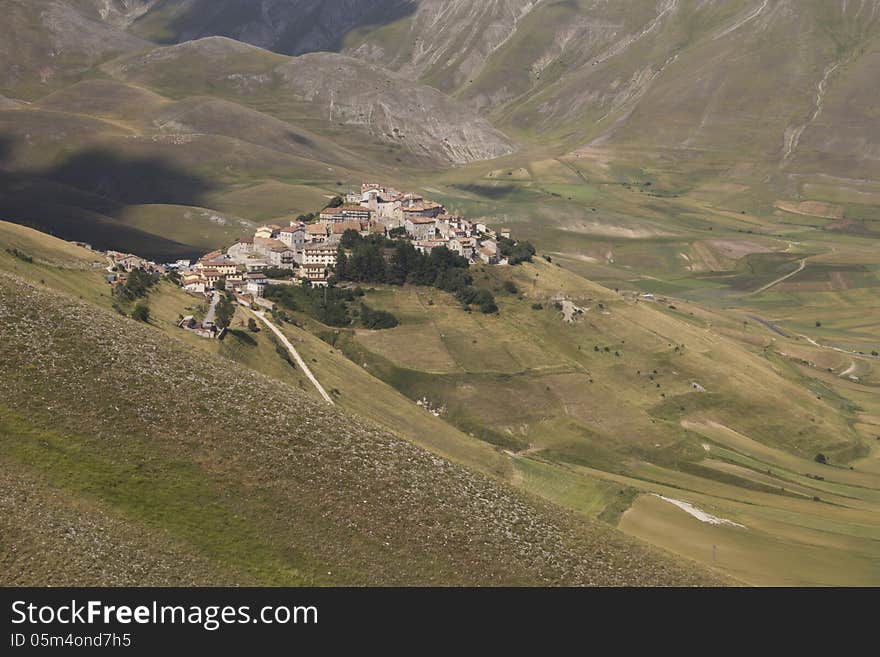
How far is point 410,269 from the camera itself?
17650 cm

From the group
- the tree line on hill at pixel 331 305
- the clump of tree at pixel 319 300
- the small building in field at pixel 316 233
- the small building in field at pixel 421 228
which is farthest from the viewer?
the small building in field at pixel 421 228

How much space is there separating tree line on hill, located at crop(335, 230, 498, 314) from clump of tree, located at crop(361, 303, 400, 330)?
46.0 ft

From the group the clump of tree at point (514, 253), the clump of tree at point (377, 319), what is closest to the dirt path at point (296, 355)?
the clump of tree at point (377, 319)

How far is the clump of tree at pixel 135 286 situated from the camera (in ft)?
368

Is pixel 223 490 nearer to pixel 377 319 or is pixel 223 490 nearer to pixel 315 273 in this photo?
pixel 377 319

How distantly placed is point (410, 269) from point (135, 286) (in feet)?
224

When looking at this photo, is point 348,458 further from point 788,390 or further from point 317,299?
point 788,390

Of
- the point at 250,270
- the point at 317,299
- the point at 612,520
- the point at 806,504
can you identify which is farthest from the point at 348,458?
the point at 250,270

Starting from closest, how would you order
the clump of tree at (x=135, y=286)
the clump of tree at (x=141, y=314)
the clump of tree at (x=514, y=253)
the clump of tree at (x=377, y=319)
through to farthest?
the clump of tree at (x=141, y=314)
the clump of tree at (x=135, y=286)
the clump of tree at (x=377, y=319)
the clump of tree at (x=514, y=253)

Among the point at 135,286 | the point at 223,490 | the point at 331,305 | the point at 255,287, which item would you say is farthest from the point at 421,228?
the point at 223,490

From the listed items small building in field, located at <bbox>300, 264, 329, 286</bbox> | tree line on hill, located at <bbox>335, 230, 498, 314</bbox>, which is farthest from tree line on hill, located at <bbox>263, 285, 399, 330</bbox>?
tree line on hill, located at <bbox>335, 230, 498, 314</bbox>

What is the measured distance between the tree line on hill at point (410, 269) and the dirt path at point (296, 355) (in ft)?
110

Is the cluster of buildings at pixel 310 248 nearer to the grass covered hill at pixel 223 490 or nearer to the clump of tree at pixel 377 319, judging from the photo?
the clump of tree at pixel 377 319

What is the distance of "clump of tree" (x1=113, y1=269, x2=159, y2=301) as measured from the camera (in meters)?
112
